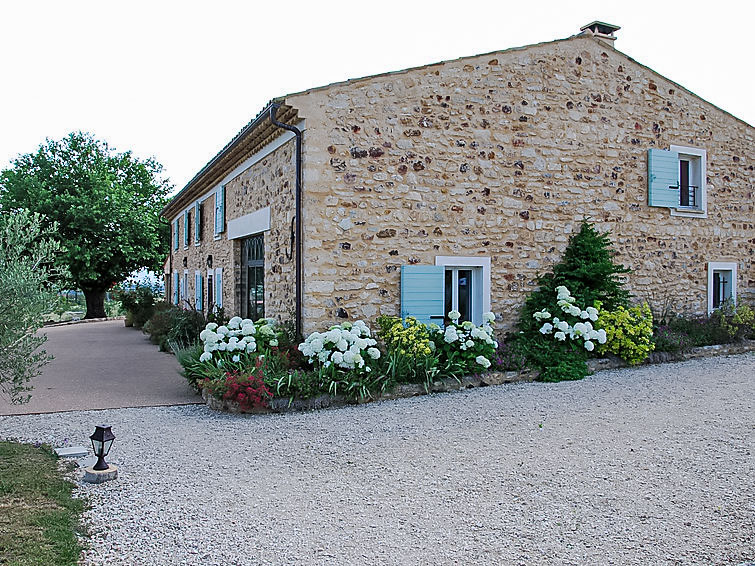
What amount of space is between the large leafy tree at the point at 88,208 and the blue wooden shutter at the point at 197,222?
7.74 meters

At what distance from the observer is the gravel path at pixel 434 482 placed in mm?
3686

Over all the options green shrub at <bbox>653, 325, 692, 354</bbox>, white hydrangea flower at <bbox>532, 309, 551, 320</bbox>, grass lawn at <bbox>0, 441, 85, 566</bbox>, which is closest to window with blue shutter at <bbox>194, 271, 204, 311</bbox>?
white hydrangea flower at <bbox>532, 309, 551, 320</bbox>

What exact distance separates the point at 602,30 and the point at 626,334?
5520 millimetres

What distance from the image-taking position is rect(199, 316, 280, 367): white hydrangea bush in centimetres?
801

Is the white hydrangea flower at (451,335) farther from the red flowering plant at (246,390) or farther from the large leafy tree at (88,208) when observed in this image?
the large leafy tree at (88,208)

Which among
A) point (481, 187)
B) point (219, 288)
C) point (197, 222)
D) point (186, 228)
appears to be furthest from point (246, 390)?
point (186, 228)

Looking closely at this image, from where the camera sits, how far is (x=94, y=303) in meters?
27.2

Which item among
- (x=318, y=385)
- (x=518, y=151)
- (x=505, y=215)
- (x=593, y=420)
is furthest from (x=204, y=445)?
(x=518, y=151)

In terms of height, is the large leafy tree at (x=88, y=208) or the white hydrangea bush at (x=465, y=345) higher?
the large leafy tree at (x=88, y=208)

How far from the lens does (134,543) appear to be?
375 centimetres

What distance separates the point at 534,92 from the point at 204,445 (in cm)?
763

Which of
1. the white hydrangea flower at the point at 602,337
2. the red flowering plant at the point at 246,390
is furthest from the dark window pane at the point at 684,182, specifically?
the red flowering plant at the point at 246,390

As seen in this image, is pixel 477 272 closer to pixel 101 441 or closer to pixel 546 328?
pixel 546 328

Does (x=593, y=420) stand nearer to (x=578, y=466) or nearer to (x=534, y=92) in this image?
(x=578, y=466)
